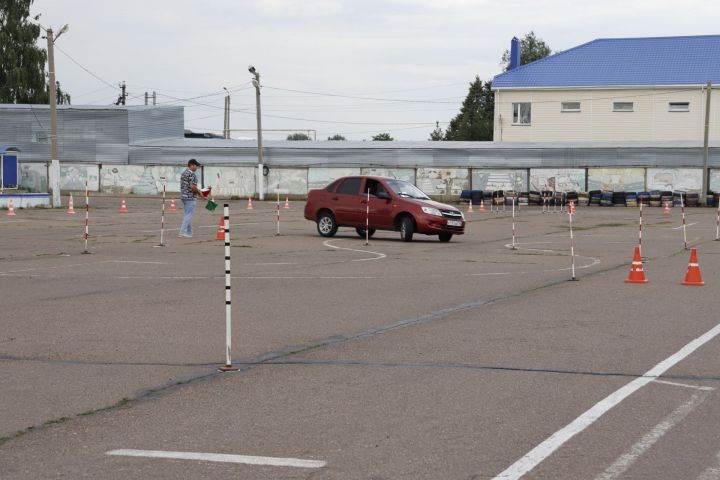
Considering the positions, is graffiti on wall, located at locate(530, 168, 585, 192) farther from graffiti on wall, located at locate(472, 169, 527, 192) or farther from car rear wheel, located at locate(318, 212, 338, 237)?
car rear wheel, located at locate(318, 212, 338, 237)

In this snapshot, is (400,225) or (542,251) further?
(400,225)

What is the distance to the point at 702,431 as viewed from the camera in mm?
6855

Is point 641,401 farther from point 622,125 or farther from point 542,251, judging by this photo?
point 622,125

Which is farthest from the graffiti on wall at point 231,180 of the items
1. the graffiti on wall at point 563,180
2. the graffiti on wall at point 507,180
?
the graffiti on wall at point 563,180

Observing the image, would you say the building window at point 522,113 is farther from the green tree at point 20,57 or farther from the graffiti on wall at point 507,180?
the green tree at point 20,57

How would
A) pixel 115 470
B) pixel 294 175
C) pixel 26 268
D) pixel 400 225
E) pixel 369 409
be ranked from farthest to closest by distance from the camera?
pixel 294 175, pixel 400 225, pixel 26 268, pixel 369 409, pixel 115 470

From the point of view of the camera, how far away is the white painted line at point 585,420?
595 cm

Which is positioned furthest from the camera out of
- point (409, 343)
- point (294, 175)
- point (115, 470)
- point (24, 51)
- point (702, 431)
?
point (24, 51)

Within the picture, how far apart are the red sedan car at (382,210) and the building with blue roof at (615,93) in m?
42.4

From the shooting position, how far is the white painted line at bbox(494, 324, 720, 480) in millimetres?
5945

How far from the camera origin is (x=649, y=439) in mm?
6633

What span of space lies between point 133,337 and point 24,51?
245 feet

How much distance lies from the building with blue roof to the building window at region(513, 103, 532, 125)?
65 millimetres

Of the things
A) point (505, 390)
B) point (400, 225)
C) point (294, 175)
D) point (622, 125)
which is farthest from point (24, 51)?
point (505, 390)
